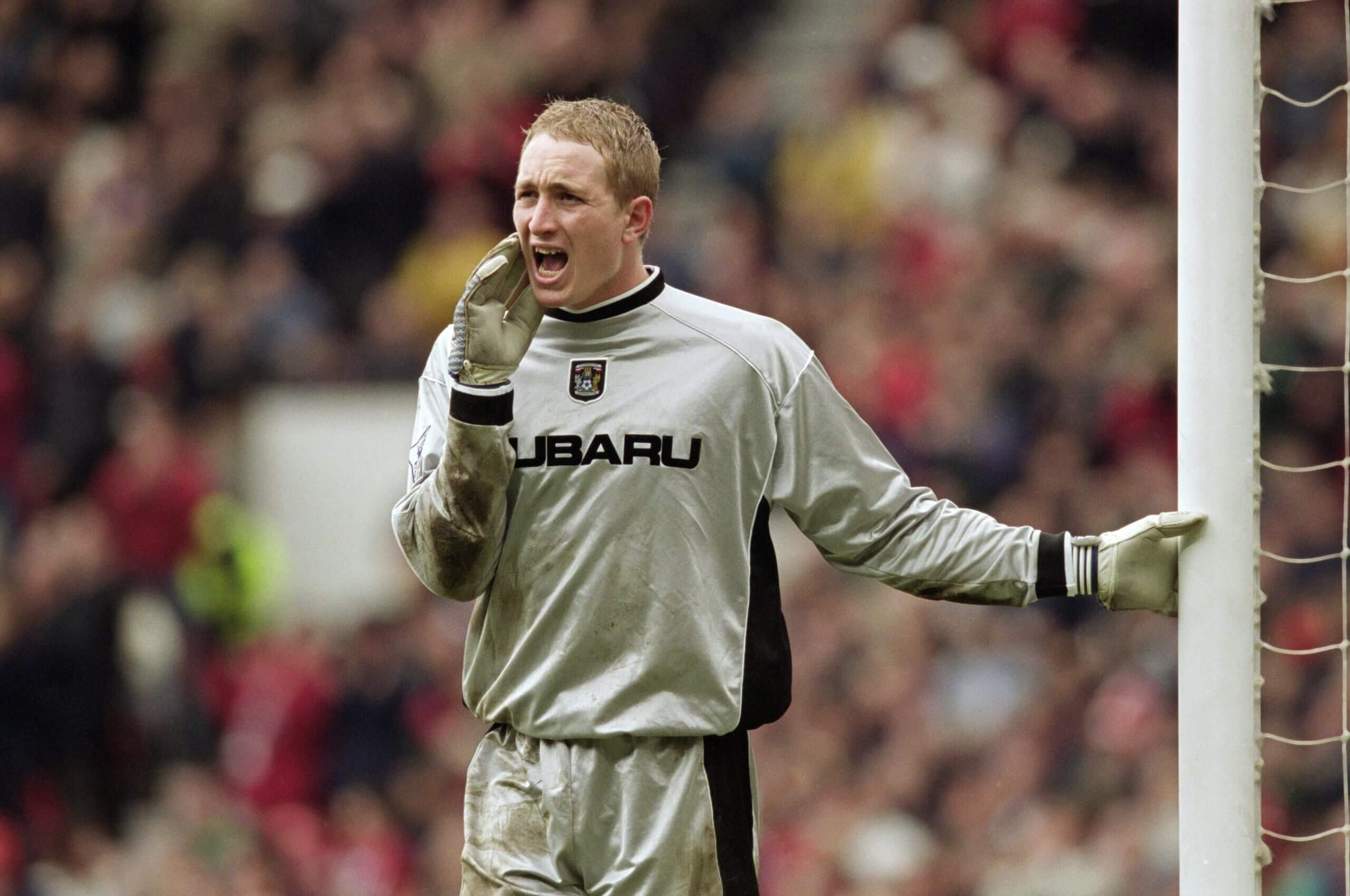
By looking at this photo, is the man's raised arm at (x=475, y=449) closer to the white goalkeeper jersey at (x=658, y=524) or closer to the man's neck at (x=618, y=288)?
the white goalkeeper jersey at (x=658, y=524)

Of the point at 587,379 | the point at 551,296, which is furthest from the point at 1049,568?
the point at 551,296

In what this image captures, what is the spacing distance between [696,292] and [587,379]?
5.56 meters

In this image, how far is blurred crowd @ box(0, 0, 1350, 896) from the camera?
7883 millimetres

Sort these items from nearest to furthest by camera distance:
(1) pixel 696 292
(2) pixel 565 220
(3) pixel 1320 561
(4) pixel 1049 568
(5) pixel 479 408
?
(5) pixel 479 408 < (2) pixel 565 220 < (4) pixel 1049 568 < (3) pixel 1320 561 < (1) pixel 696 292

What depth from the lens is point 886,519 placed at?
157 inches

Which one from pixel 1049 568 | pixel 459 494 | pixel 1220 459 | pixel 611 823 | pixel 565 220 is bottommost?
pixel 611 823

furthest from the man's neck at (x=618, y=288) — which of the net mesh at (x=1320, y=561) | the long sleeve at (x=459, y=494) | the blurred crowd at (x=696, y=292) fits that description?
the blurred crowd at (x=696, y=292)

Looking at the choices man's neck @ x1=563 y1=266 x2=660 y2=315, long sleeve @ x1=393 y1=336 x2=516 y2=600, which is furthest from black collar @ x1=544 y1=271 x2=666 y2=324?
long sleeve @ x1=393 y1=336 x2=516 y2=600

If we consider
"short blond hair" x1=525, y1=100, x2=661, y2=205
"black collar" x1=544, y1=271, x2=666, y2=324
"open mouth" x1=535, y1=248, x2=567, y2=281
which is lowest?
"black collar" x1=544, y1=271, x2=666, y2=324

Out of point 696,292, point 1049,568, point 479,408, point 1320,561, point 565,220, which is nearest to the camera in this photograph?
point 479,408

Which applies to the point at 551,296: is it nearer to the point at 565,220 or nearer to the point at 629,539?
the point at 565,220

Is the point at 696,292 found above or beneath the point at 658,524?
above

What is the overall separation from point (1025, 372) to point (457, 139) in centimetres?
337

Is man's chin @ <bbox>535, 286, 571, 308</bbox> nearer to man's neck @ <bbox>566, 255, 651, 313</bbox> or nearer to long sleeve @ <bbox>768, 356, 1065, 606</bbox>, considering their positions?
man's neck @ <bbox>566, 255, 651, 313</bbox>
